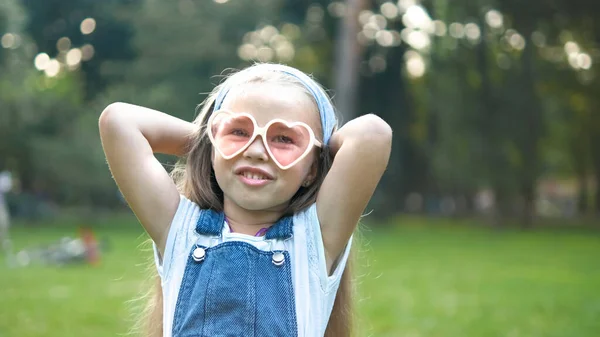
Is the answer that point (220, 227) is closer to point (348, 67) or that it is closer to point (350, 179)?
point (350, 179)

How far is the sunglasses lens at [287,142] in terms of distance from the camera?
1763 mm

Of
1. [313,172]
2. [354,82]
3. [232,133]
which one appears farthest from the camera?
[354,82]

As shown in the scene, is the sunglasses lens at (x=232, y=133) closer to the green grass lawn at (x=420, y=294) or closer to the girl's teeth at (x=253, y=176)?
the girl's teeth at (x=253, y=176)

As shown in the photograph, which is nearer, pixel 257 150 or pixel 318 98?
pixel 257 150

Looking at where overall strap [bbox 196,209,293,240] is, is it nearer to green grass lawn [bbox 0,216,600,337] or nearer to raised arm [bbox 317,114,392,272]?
raised arm [bbox 317,114,392,272]

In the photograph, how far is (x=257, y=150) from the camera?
1737 millimetres

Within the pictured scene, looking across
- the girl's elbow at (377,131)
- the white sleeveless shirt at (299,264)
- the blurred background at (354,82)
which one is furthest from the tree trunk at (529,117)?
the white sleeveless shirt at (299,264)

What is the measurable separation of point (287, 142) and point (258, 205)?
0.16 metres

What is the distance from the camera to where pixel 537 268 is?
481 inches

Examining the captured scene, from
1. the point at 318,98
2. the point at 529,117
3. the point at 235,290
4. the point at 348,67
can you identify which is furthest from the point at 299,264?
the point at 529,117

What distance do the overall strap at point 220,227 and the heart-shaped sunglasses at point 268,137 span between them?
0.43 ft

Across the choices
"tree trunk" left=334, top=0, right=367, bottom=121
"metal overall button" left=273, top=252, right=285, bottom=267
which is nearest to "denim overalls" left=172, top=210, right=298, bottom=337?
"metal overall button" left=273, top=252, right=285, bottom=267

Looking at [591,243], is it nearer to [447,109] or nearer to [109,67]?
[447,109]

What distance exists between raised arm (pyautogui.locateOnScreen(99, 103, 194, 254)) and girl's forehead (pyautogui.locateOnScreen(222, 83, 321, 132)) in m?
0.21
